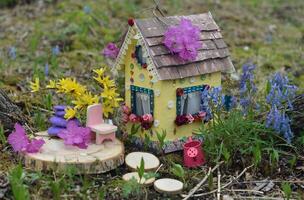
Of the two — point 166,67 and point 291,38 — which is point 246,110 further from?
Answer: point 291,38

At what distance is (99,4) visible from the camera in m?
8.65

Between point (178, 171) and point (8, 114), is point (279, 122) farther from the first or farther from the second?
point (8, 114)

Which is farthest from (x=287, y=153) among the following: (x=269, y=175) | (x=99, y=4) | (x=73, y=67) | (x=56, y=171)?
(x=99, y=4)

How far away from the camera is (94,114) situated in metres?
3.96

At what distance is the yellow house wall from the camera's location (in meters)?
3.96

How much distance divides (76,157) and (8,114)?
79 centimetres

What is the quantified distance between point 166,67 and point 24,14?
493cm

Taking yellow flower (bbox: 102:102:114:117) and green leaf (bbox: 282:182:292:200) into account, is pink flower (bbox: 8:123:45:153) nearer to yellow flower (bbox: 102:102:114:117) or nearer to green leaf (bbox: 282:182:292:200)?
yellow flower (bbox: 102:102:114:117)

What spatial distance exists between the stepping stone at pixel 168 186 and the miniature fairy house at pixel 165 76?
0.44 m

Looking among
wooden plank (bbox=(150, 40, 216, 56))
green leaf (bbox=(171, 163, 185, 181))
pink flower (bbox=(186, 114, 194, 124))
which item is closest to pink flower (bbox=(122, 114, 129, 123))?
pink flower (bbox=(186, 114, 194, 124))

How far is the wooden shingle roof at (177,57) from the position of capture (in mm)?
3922

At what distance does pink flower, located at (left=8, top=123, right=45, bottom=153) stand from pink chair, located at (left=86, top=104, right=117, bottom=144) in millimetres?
378

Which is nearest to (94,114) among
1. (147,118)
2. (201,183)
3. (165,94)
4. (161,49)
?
(147,118)

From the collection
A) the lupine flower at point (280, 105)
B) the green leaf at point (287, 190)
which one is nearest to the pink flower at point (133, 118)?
the lupine flower at point (280, 105)
